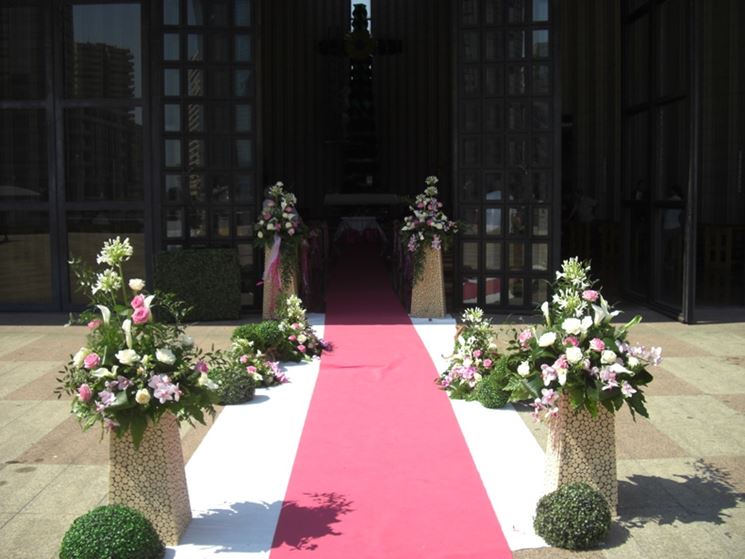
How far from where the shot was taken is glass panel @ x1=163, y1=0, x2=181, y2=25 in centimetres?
1252

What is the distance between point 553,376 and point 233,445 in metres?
2.68

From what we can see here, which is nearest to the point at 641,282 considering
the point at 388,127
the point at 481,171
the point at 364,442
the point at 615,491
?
the point at 481,171

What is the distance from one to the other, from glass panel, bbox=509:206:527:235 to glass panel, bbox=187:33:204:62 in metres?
4.48

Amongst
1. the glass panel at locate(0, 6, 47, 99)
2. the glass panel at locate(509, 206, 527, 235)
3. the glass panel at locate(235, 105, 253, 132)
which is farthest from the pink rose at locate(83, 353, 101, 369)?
the glass panel at locate(0, 6, 47, 99)

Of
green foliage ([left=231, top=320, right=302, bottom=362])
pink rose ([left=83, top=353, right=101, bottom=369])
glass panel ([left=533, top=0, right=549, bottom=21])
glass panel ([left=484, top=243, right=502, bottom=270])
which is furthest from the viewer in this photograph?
glass panel ([left=484, top=243, right=502, bottom=270])

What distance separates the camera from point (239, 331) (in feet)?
30.7

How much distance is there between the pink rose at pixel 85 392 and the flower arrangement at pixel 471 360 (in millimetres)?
3954

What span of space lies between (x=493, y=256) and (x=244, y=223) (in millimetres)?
3257

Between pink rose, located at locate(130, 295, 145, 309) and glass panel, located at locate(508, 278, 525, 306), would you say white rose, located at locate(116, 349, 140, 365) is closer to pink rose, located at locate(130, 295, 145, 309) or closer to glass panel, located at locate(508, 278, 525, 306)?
pink rose, located at locate(130, 295, 145, 309)

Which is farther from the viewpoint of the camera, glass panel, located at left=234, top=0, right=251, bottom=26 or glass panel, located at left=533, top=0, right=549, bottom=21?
glass panel, located at left=234, top=0, right=251, bottom=26

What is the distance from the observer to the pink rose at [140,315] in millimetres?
4727

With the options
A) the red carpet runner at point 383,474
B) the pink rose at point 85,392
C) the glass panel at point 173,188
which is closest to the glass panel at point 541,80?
the red carpet runner at point 383,474

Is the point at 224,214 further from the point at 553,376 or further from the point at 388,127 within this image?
the point at 388,127

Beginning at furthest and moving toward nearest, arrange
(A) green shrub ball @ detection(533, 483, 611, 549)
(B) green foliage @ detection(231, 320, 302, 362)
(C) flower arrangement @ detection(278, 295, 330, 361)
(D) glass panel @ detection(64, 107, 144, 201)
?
1. (D) glass panel @ detection(64, 107, 144, 201)
2. (C) flower arrangement @ detection(278, 295, 330, 361)
3. (B) green foliage @ detection(231, 320, 302, 362)
4. (A) green shrub ball @ detection(533, 483, 611, 549)
